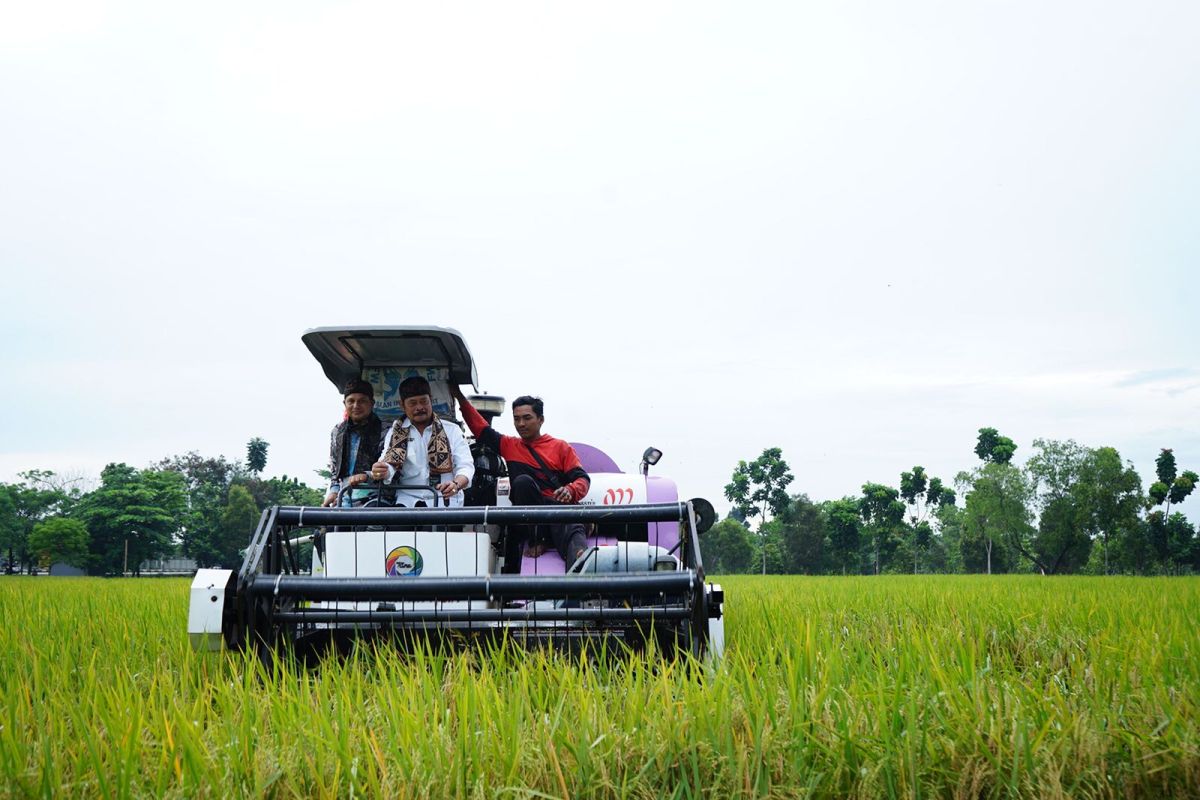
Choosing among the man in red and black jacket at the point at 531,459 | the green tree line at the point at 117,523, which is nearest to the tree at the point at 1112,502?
the green tree line at the point at 117,523

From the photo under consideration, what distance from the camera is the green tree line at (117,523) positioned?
77812mm

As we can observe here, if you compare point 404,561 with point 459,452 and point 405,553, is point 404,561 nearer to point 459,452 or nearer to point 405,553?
point 405,553

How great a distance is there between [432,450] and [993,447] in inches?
4773

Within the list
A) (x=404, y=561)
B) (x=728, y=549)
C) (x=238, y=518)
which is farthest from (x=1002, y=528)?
(x=404, y=561)

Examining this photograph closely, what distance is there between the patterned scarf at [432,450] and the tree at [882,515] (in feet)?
320

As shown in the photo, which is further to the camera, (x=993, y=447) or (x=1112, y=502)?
(x=993, y=447)

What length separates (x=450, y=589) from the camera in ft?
16.0

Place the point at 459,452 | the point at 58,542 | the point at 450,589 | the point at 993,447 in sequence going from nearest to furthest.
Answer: the point at 450,589, the point at 459,452, the point at 58,542, the point at 993,447

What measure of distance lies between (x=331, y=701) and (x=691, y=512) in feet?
7.64

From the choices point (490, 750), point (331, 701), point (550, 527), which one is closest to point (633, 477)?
point (550, 527)

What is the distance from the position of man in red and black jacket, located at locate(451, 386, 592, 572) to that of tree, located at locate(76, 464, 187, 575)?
79.4m

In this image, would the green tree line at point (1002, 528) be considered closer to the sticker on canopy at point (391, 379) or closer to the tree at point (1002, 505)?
the tree at point (1002, 505)

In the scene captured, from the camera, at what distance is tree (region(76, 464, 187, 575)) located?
264 ft

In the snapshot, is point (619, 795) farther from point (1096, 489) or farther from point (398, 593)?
point (1096, 489)
